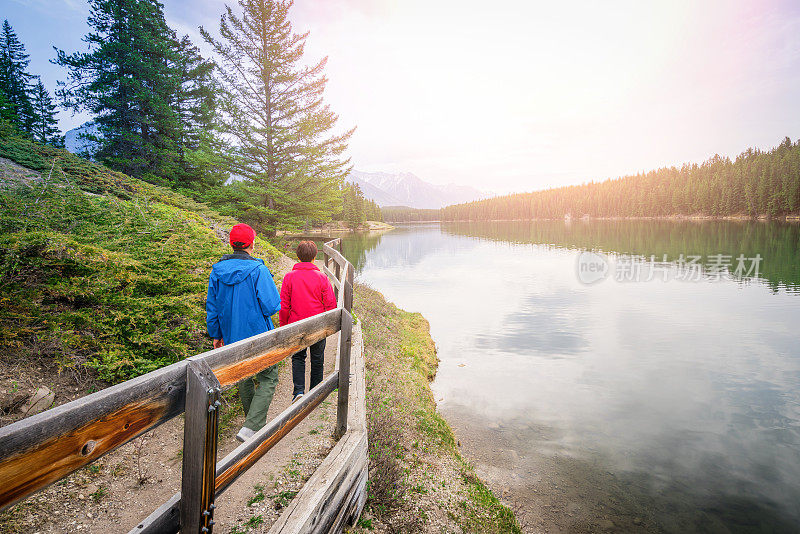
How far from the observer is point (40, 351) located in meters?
4.60

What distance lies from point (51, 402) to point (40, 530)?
5.31 ft

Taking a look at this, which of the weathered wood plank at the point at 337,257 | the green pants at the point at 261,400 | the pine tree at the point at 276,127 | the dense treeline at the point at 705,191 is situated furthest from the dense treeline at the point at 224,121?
the dense treeline at the point at 705,191

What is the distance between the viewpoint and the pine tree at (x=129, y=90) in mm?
18922

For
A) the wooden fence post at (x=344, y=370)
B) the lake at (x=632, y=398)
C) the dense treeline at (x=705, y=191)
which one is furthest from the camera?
the dense treeline at (x=705, y=191)

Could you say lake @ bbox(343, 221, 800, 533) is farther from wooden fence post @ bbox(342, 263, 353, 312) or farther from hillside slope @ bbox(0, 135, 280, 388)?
hillside slope @ bbox(0, 135, 280, 388)

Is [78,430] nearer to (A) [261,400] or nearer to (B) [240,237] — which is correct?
(B) [240,237]

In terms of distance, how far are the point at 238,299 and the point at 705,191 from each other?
127270 millimetres

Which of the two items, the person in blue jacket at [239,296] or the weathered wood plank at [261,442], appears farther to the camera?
the person in blue jacket at [239,296]

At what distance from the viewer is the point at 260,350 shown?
281cm

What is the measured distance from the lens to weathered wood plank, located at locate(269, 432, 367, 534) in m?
3.13

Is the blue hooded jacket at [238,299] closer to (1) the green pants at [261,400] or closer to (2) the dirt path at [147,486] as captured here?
(1) the green pants at [261,400]

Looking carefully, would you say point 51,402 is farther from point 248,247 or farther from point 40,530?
point 248,247

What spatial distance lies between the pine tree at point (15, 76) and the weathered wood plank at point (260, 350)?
35.0 m

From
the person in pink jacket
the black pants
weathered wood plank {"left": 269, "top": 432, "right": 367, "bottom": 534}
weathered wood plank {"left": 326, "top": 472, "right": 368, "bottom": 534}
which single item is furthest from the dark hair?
weathered wood plank {"left": 326, "top": 472, "right": 368, "bottom": 534}
